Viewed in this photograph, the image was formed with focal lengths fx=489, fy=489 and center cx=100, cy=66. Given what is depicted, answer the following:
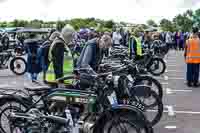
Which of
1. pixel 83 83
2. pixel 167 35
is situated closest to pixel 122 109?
pixel 83 83

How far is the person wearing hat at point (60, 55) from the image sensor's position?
313 inches

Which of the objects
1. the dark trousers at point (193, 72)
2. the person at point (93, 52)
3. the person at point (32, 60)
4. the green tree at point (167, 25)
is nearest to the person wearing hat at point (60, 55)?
the person at point (93, 52)

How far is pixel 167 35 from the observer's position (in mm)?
37000

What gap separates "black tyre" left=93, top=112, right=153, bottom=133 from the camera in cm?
604

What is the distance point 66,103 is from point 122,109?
29.9 inches

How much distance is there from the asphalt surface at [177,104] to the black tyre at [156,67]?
0.74 ft

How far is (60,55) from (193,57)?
21.8ft

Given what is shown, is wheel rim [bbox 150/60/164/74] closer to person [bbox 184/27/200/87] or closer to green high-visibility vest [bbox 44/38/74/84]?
person [bbox 184/27/200/87]

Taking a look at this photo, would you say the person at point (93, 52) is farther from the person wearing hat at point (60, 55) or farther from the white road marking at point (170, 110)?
the white road marking at point (170, 110)

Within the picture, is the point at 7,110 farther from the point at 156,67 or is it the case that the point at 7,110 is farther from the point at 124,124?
the point at 156,67

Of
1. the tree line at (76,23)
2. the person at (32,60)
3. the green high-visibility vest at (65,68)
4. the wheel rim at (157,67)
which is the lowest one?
the tree line at (76,23)

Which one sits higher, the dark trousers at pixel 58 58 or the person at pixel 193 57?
the dark trousers at pixel 58 58

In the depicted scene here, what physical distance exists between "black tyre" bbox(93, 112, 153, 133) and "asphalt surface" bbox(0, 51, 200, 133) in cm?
189

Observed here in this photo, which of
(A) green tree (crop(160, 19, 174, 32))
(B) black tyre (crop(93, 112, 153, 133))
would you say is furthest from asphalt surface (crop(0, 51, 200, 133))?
(A) green tree (crop(160, 19, 174, 32))
